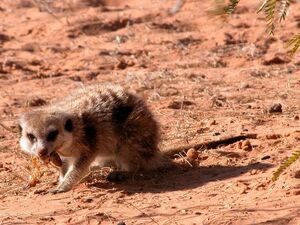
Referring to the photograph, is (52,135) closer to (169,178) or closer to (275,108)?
(169,178)

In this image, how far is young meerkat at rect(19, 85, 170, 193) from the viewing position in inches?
235

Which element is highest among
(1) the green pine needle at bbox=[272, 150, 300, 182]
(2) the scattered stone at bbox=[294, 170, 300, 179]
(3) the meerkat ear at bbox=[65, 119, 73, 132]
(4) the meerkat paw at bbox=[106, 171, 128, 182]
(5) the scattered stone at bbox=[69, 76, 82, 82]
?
(1) the green pine needle at bbox=[272, 150, 300, 182]

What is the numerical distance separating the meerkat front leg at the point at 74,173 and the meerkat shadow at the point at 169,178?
0.12m

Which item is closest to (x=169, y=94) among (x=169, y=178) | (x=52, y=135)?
(x=169, y=178)

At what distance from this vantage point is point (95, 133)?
6.16 m

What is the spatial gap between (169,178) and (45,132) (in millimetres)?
1050

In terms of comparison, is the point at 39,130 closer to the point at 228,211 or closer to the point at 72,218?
the point at 72,218

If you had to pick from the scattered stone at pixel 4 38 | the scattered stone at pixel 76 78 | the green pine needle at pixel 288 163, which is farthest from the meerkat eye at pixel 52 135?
the scattered stone at pixel 4 38

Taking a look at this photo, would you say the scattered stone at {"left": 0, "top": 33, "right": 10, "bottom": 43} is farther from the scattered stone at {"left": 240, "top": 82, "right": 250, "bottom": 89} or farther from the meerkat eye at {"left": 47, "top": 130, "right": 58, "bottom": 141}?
the meerkat eye at {"left": 47, "top": 130, "right": 58, "bottom": 141}

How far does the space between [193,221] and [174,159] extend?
6.23 feet

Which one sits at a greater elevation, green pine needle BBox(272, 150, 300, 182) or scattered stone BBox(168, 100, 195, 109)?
green pine needle BBox(272, 150, 300, 182)

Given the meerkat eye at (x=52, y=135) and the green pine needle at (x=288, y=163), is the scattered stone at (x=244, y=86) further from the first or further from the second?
the green pine needle at (x=288, y=163)

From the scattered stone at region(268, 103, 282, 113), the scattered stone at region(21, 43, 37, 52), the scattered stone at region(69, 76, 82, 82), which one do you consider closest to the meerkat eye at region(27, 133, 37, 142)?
the scattered stone at region(268, 103, 282, 113)

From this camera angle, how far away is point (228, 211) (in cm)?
466
